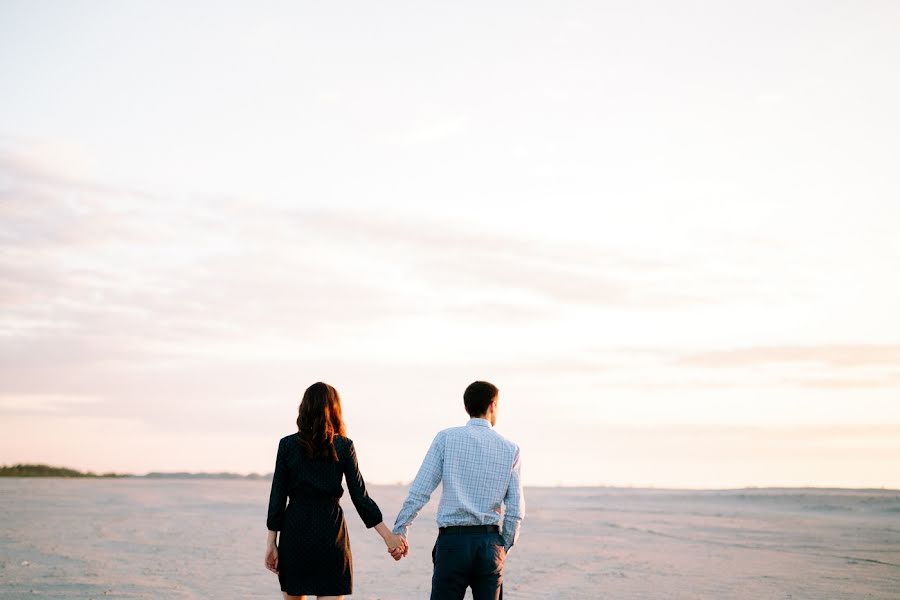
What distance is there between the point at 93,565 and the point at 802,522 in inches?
852

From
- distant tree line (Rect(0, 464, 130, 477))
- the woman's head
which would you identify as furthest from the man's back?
distant tree line (Rect(0, 464, 130, 477))

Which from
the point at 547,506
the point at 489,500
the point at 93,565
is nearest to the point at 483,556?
the point at 489,500

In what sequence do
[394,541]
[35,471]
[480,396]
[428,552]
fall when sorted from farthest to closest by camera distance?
[35,471]
[428,552]
[394,541]
[480,396]

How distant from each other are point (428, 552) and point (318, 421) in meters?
12.8

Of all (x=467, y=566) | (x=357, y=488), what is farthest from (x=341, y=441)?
(x=467, y=566)

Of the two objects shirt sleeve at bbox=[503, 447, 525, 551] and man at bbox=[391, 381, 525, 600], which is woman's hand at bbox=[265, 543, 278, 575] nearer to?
man at bbox=[391, 381, 525, 600]

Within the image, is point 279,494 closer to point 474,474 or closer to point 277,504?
point 277,504

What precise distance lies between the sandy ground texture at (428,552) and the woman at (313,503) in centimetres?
629

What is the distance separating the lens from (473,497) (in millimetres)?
6961

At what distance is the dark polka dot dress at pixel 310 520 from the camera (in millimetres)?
6910

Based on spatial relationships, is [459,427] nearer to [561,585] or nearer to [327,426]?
[327,426]

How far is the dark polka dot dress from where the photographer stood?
691cm

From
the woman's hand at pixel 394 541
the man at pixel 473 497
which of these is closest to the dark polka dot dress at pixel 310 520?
the woman's hand at pixel 394 541

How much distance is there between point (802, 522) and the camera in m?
29.3
